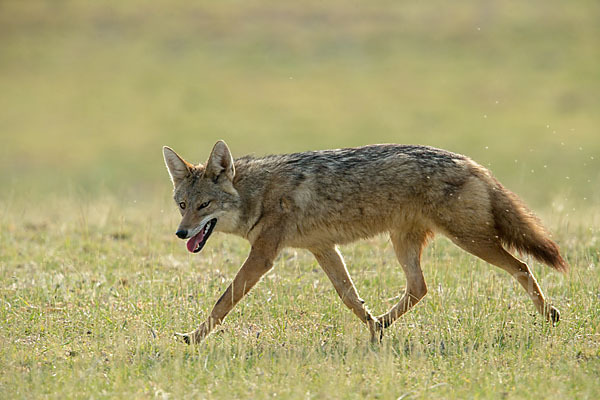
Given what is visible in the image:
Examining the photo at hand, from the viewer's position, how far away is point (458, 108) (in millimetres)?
35156

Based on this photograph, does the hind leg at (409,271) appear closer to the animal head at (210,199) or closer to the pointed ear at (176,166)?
the animal head at (210,199)

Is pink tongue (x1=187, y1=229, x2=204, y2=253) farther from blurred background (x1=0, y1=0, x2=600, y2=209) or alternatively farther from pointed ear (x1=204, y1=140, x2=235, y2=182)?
blurred background (x1=0, y1=0, x2=600, y2=209)

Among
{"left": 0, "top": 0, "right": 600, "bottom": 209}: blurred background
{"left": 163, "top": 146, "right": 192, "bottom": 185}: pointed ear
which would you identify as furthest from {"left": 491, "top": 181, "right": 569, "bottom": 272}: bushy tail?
{"left": 0, "top": 0, "right": 600, "bottom": 209}: blurred background

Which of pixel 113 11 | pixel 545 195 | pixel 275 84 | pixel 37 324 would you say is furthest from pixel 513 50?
pixel 37 324

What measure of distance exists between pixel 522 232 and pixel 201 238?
3.04m

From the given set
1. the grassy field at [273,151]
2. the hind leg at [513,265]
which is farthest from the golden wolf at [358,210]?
the grassy field at [273,151]

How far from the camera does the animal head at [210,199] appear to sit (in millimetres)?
7520

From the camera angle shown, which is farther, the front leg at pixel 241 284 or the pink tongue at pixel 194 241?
the pink tongue at pixel 194 241

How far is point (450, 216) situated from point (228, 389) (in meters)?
2.76

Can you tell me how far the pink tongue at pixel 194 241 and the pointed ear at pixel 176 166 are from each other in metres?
0.70

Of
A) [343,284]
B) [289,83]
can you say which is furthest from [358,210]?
[289,83]

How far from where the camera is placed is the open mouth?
293 inches

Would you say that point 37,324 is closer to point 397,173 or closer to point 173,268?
point 173,268

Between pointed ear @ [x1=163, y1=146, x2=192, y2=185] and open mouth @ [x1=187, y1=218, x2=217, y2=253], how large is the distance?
0.63 metres
